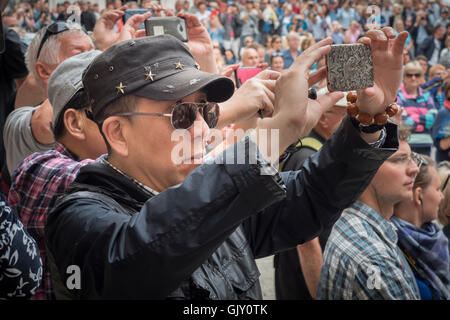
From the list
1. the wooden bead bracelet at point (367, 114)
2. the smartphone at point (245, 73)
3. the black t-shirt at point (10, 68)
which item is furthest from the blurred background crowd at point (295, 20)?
the wooden bead bracelet at point (367, 114)

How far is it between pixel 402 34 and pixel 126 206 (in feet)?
2.94

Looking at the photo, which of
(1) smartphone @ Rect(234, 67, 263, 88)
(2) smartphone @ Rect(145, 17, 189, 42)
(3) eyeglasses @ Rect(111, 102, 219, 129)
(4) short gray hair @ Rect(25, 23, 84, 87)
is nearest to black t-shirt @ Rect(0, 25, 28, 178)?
(4) short gray hair @ Rect(25, 23, 84, 87)

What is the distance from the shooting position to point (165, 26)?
2131 millimetres

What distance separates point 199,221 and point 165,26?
1.32 metres

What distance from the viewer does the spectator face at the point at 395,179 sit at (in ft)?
8.56

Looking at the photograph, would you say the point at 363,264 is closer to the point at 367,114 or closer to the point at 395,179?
the point at 395,179

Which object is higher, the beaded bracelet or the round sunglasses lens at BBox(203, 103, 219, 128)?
the round sunglasses lens at BBox(203, 103, 219, 128)

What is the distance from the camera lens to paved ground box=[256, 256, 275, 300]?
403 centimetres

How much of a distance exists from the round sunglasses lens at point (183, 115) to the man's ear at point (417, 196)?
1.98m

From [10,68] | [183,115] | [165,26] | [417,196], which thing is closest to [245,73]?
[165,26]

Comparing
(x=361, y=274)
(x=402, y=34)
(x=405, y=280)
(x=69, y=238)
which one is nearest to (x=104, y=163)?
(x=69, y=238)

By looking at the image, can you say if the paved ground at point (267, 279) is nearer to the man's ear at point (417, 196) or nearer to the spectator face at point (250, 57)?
the man's ear at point (417, 196)

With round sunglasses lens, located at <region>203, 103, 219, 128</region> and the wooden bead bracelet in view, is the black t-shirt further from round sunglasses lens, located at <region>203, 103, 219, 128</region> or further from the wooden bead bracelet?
the wooden bead bracelet

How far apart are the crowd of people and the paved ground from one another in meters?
1.37
